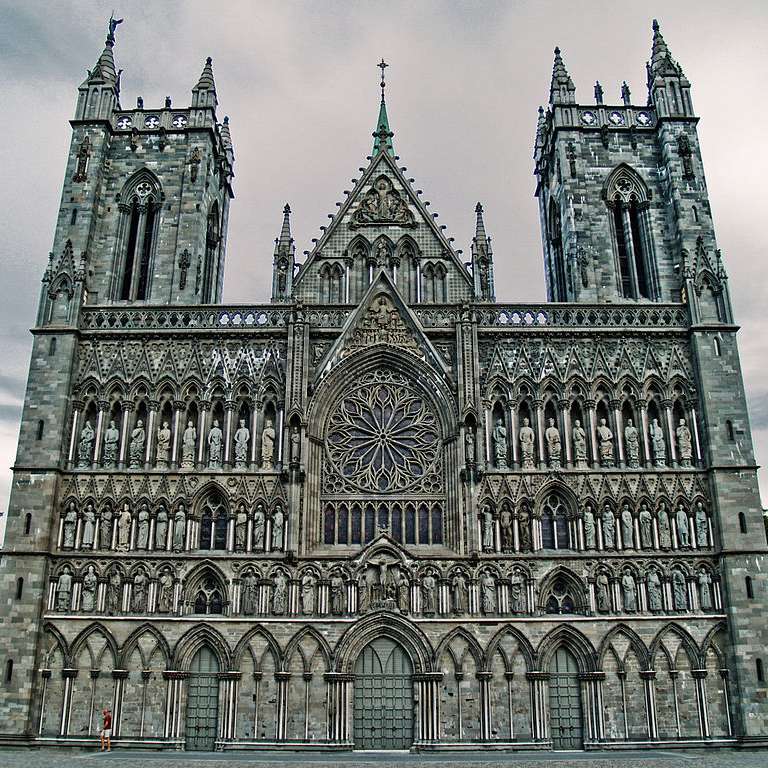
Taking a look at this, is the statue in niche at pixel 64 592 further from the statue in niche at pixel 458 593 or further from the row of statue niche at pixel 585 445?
the row of statue niche at pixel 585 445

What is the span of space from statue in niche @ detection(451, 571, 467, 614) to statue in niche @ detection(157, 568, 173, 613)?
31.4 feet

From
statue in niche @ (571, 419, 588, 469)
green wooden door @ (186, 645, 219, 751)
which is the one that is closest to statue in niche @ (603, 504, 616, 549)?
statue in niche @ (571, 419, 588, 469)

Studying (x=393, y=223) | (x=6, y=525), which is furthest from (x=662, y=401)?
(x=6, y=525)

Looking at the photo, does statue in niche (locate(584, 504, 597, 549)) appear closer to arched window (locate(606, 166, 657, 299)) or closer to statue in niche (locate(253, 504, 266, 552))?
arched window (locate(606, 166, 657, 299))

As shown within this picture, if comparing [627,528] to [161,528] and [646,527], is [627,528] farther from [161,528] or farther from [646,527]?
[161,528]

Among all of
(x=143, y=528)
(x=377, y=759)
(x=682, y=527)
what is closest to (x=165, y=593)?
(x=143, y=528)

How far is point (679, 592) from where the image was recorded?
97.0ft

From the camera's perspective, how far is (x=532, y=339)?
32938mm

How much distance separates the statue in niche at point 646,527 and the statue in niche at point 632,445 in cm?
156

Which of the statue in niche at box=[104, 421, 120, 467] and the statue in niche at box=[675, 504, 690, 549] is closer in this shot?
the statue in niche at box=[675, 504, 690, 549]

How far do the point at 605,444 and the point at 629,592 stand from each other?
5.23 meters

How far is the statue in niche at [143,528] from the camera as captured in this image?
3034 centimetres

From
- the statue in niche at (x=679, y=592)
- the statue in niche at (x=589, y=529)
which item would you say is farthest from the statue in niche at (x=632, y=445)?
the statue in niche at (x=679, y=592)

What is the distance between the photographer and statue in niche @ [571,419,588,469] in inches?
1225
